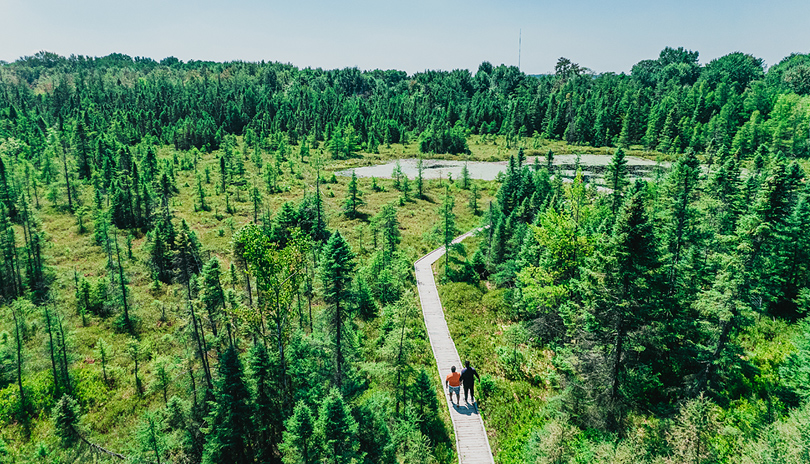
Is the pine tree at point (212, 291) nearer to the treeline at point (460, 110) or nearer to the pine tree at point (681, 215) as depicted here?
the pine tree at point (681, 215)

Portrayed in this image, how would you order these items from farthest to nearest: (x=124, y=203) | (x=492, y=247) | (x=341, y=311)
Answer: (x=124, y=203) < (x=492, y=247) < (x=341, y=311)

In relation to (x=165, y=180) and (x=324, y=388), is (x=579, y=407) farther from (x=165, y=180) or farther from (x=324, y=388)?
(x=165, y=180)

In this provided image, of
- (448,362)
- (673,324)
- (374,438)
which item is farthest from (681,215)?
(374,438)

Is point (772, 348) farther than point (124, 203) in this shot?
No

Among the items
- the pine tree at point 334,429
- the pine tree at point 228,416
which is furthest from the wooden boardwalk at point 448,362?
the pine tree at point 228,416

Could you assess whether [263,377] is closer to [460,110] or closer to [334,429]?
[334,429]

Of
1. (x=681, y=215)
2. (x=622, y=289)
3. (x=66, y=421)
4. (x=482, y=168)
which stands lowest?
(x=66, y=421)

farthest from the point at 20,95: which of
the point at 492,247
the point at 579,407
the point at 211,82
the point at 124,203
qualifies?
the point at 579,407
